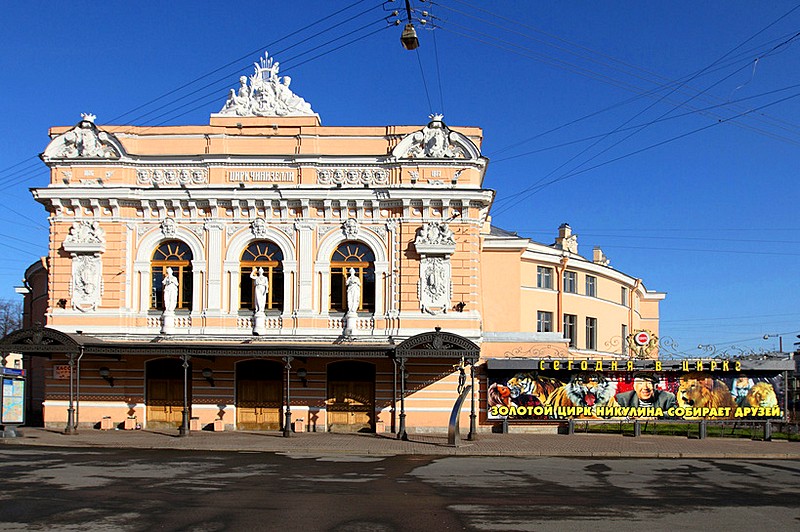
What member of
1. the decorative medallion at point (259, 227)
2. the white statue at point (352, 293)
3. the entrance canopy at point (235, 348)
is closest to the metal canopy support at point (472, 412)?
the entrance canopy at point (235, 348)

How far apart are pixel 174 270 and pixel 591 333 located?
92.2 ft

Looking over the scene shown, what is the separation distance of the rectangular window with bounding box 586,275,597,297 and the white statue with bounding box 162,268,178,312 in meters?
27.7

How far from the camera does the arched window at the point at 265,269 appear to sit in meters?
31.0

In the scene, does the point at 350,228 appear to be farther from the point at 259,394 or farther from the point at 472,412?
the point at 472,412

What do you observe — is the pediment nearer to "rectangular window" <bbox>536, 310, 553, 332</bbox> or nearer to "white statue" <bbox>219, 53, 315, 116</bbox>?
"white statue" <bbox>219, 53, 315, 116</bbox>

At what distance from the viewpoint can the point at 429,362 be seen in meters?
30.0

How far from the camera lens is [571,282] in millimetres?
48750

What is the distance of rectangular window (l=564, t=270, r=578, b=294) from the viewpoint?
48.3 metres

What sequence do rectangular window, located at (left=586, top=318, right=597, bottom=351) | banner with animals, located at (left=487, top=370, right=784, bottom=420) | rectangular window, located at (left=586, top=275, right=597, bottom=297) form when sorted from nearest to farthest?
banner with animals, located at (left=487, top=370, right=784, bottom=420) → rectangular window, located at (left=586, top=318, right=597, bottom=351) → rectangular window, located at (left=586, top=275, right=597, bottom=297)

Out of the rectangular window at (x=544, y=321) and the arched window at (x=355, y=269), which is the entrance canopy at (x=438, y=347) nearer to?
the arched window at (x=355, y=269)

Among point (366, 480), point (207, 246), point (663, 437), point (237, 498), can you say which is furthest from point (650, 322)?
point (237, 498)

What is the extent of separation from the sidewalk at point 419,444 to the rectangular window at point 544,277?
17.0 metres

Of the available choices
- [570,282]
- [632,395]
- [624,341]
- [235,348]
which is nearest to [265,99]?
[235,348]

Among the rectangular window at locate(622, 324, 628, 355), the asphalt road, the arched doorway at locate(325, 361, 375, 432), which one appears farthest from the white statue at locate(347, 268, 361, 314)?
the rectangular window at locate(622, 324, 628, 355)
